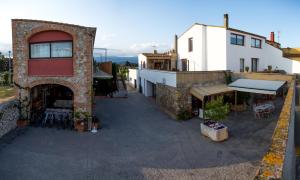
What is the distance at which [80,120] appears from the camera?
20078 millimetres

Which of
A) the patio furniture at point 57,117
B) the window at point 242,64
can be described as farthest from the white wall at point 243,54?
the patio furniture at point 57,117

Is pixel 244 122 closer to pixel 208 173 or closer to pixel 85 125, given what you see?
pixel 208 173

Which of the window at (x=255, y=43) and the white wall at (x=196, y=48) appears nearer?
the white wall at (x=196, y=48)

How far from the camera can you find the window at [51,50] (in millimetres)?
20688

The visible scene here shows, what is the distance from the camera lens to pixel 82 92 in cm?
2033

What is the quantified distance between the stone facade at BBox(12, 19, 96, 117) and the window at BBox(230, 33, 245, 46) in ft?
62.4

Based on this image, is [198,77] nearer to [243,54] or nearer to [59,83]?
[243,54]

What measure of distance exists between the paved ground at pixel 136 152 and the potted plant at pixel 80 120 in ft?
2.15

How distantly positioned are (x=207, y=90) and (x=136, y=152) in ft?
38.2

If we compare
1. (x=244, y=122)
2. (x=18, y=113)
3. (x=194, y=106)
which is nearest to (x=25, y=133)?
(x=18, y=113)

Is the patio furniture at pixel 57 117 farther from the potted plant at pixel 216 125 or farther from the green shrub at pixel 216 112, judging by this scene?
the green shrub at pixel 216 112

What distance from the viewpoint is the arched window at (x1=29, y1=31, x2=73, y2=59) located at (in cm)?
2053

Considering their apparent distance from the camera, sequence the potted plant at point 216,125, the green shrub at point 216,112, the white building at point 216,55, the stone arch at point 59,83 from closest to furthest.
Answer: the potted plant at point 216,125, the green shrub at point 216,112, the stone arch at point 59,83, the white building at point 216,55

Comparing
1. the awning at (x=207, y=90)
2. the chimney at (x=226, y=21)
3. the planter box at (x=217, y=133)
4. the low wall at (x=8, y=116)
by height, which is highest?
the chimney at (x=226, y=21)
